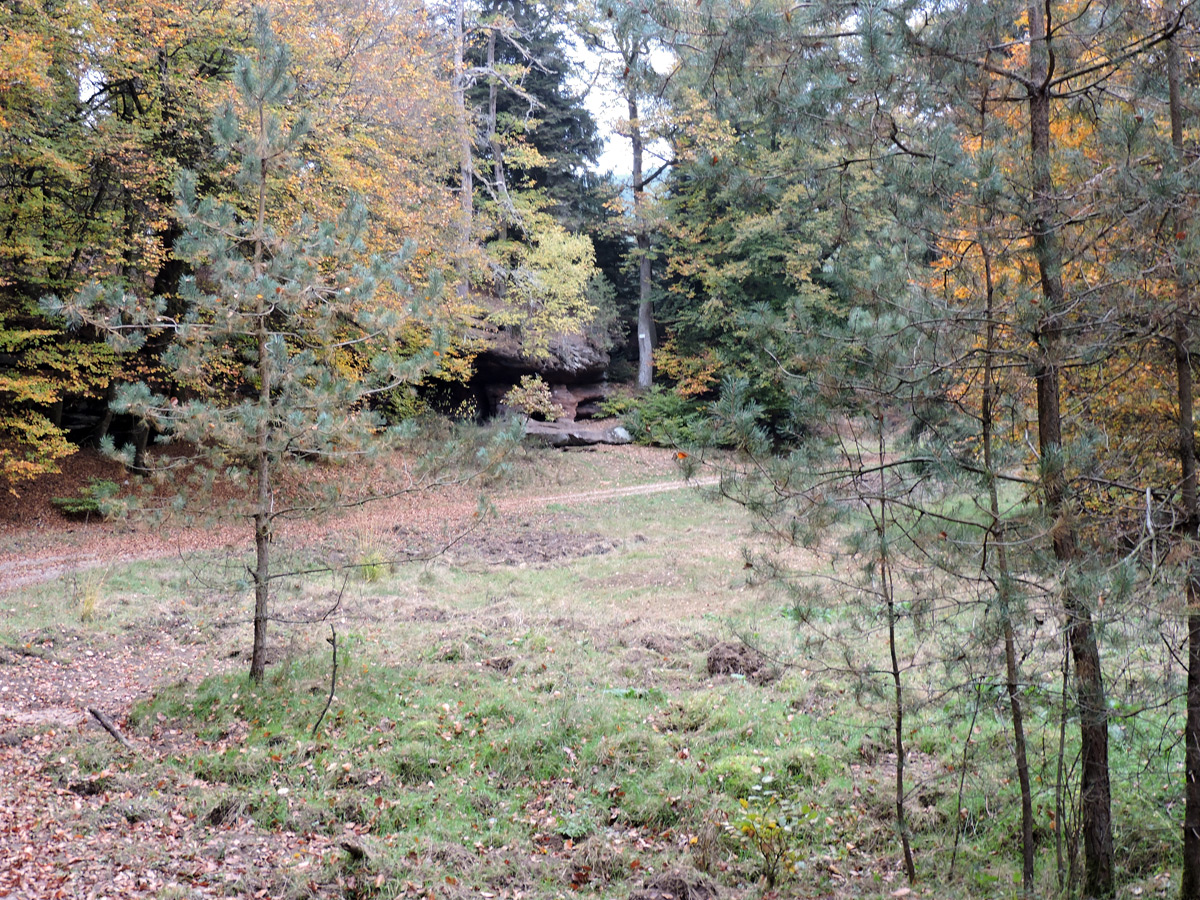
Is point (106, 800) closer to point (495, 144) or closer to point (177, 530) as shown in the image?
point (177, 530)

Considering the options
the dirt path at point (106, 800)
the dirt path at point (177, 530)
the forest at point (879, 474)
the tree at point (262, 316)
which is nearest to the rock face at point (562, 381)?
the dirt path at point (177, 530)

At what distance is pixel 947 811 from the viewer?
5234 mm

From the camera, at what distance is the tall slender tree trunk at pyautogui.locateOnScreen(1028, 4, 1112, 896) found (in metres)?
4.04

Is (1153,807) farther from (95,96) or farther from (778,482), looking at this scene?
(95,96)

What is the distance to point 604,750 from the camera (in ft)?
19.9

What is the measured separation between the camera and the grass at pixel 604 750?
15.4 ft

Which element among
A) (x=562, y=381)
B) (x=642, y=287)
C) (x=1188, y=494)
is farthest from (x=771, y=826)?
(x=642, y=287)

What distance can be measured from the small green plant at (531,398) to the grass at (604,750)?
1328 centimetres

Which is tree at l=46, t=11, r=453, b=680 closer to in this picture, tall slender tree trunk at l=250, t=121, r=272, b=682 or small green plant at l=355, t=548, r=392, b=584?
tall slender tree trunk at l=250, t=121, r=272, b=682

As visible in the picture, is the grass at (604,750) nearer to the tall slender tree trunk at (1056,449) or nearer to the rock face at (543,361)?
the tall slender tree trunk at (1056,449)

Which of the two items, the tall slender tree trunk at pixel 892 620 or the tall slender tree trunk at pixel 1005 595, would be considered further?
the tall slender tree trunk at pixel 892 620

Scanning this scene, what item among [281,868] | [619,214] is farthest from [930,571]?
[619,214]

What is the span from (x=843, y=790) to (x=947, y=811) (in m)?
0.66

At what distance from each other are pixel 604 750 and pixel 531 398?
56.9ft
